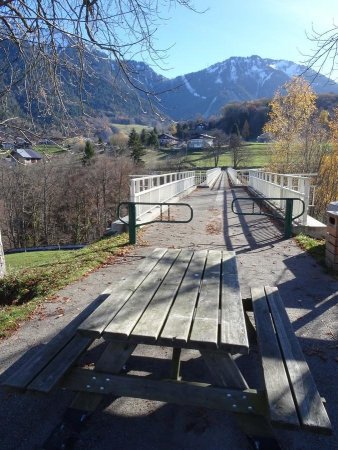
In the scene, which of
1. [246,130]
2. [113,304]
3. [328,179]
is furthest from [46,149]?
[246,130]

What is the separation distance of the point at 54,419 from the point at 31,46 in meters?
4.92

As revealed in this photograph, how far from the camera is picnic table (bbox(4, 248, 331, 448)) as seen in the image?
2.14 metres

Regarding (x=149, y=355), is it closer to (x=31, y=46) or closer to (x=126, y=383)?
(x=126, y=383)

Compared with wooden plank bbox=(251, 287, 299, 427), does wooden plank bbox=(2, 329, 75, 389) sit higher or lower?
lower

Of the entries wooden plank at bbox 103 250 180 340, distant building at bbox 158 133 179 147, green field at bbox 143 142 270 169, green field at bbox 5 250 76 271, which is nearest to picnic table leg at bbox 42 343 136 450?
wooden plank at bbox 103 250 180 340

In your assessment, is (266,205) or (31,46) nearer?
(31,46)

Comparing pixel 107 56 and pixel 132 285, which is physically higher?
pixel 107 56

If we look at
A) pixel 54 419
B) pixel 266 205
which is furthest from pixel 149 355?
pixel 266 205

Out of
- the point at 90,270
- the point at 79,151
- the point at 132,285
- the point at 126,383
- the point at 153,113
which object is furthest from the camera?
the point at 79,151

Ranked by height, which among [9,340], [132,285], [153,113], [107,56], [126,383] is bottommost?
[9,340]

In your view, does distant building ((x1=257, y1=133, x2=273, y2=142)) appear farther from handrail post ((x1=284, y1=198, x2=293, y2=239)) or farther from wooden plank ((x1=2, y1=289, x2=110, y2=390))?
wooden plank ((x1=2, y1=289, x2=110, y2=390))

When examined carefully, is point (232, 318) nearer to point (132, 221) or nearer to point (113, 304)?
point (113, 304)

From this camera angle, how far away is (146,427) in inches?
101

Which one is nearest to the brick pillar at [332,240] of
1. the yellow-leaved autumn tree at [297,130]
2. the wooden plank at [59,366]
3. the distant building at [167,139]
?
the distant building at [167,139]
